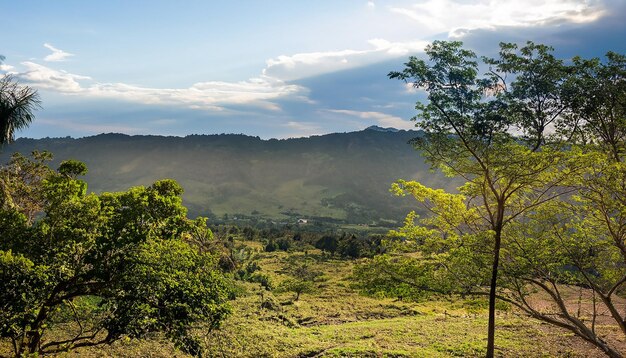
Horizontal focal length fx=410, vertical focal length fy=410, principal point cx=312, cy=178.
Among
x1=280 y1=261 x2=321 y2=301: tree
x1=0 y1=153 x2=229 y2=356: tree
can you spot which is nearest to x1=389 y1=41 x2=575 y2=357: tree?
x1=0 y1=153 x2=229 y2=356: tree

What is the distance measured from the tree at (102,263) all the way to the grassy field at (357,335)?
129 inches

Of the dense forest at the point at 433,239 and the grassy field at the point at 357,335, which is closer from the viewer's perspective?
the dense forest at the point at 433,239

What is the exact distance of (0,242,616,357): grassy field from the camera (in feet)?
101

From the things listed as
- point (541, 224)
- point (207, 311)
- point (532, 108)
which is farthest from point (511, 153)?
point (207, 311)

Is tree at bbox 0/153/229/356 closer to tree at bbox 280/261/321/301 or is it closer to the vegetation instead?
the vegetation

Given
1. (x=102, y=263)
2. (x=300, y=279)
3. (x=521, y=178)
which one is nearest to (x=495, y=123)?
(x=521, y=178)

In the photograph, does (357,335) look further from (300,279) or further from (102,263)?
(300,279)

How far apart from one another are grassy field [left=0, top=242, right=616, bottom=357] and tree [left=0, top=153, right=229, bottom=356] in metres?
3.28

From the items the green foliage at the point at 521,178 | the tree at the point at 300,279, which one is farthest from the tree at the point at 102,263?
the tree at the point at 300,279

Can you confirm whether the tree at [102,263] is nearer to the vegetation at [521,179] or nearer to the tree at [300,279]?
the vegetation at [521,179]

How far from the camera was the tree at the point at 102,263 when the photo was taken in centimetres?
1633

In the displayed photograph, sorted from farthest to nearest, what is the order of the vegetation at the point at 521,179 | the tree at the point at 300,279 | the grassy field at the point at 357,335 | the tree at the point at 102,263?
the tree at the point at 300,279 < the grassy field at the point at 357,335 < the vegetation at the point at 521,179 < the tree at the point at 102,263

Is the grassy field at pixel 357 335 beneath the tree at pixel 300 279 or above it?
above

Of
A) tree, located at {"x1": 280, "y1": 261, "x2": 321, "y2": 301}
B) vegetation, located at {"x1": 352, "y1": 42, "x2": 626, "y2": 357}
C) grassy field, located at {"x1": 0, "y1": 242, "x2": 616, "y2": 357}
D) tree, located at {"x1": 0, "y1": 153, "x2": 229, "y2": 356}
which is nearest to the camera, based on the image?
tree, located at {"x1": 0, "y1": 153, "x2": 229, "y2": 356}
